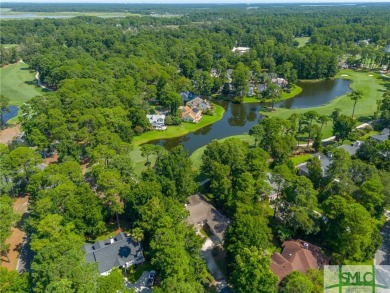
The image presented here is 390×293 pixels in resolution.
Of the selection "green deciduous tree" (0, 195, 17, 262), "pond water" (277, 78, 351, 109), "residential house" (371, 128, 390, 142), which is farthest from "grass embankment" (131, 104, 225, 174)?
"residential house" (371, 128, 390, 142)

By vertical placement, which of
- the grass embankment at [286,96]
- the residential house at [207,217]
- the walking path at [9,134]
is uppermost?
the residential house at [207,217]

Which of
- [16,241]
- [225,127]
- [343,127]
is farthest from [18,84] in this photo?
[343,127]

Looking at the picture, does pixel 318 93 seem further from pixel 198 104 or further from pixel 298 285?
pixel 298 285

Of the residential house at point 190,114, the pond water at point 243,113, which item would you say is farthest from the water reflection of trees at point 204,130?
the residential house at point 190,114

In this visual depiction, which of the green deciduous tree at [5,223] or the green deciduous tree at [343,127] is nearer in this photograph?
the green deciduous tree at [5,223]

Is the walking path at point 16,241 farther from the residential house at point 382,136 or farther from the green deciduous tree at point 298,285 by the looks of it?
the residential house at point 382,136

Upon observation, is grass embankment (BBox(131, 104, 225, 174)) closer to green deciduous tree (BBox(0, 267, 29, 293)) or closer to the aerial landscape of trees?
the aerial landscape of trees
